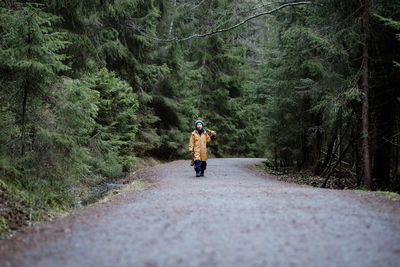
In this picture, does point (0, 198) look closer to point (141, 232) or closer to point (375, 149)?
point (141, 232)

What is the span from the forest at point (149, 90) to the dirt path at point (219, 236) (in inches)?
73.4

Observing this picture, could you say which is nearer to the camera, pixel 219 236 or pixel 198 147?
pixel 219 236

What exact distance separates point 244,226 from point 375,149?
988cm

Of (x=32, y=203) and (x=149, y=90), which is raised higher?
(x=149, y=90)

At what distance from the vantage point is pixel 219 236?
15.0 feet

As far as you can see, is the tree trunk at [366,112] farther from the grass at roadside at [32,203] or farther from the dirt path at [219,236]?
the grass at roadside at [32,203]

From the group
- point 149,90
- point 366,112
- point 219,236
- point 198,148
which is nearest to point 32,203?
point 219,236

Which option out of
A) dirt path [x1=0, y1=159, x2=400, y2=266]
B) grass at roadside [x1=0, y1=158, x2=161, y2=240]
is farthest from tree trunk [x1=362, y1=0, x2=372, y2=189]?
grass at roadside [x1=0, y1=158, x2=161, y2=240]

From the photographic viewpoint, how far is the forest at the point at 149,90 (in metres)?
7.69

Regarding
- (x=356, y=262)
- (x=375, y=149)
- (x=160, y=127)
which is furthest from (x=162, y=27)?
(x=356, y=262)

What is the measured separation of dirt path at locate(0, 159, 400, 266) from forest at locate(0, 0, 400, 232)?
73.4 inches

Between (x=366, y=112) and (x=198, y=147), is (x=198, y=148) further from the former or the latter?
(x=366, y=112)

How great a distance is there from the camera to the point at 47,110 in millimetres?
8320

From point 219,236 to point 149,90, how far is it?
1969 cm
